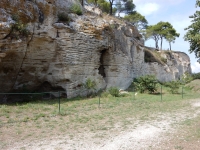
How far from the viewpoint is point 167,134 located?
800cm

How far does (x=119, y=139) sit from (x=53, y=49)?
9.88 m

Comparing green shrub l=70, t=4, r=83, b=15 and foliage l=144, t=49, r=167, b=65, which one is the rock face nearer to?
green shrub l=70, t=4, r=83, b=15

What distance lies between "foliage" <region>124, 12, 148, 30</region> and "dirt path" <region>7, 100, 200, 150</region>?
3728 cm

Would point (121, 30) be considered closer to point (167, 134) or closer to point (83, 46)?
point (83, 46)

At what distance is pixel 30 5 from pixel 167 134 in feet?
37.9

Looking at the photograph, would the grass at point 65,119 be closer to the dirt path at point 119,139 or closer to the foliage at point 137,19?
the dirt path at point 119,139

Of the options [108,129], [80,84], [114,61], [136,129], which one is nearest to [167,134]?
[136,129]

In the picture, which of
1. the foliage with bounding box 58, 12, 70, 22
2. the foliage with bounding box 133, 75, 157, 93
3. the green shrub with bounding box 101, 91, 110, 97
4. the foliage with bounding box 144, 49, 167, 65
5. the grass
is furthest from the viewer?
the foliage with bounding box 144, 49, 167, 65

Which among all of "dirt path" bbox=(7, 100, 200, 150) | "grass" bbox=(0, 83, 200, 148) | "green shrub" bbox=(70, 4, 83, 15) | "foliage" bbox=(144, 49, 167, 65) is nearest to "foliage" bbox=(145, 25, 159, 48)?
"foliage" bbox=(144, 49, 167, 65)

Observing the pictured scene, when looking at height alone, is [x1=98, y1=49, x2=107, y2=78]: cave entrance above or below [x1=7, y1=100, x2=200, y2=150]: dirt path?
above

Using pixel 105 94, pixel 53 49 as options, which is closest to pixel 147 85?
pixel 105 94

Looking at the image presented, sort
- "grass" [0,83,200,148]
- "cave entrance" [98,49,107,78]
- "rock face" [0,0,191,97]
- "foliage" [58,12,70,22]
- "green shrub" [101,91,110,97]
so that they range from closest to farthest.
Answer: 1. "grass" [0,83,200,148]
2. "rock face" [0,0,191,97]
3. "foliage" [58,12,70,22]
4. "green shrub" [101,91,110,97]
5. "cave entrance" [98,49,107,78]

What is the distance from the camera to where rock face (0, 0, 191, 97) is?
13.8 m

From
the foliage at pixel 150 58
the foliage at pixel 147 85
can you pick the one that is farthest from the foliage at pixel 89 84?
the foliage at pixel 150 58
